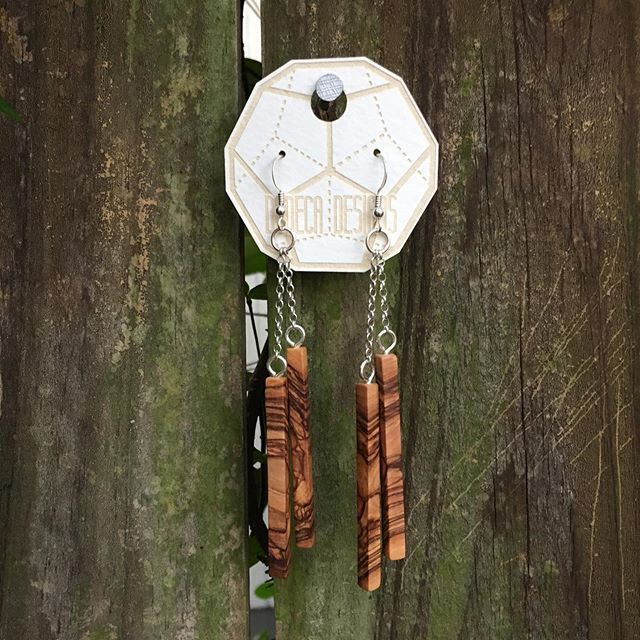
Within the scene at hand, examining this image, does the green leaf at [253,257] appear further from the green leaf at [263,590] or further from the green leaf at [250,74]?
the green leaf at [263,590]

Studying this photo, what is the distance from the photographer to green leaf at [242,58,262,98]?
739mm

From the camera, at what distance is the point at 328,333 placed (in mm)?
688

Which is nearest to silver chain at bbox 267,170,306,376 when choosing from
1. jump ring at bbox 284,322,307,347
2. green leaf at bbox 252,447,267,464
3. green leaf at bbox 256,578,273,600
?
jump ring at bbox 284,322,307,347

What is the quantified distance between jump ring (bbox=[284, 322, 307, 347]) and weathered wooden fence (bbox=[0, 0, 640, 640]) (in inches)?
0.9

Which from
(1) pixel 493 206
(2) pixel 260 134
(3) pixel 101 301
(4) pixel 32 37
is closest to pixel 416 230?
(1) pixel 493 206

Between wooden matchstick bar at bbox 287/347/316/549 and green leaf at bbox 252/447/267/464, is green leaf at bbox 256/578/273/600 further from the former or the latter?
wooden matchstick bar at bbox 287/347/316/549

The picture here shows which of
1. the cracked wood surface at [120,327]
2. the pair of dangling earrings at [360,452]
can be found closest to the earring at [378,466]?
the pair of dangling earrings at [360,452]

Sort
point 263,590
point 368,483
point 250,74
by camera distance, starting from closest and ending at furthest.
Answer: point 368,483 < point 250,74 < point 263,590

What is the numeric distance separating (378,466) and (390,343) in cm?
13

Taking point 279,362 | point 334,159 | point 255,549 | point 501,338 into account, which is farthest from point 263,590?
point 334,159

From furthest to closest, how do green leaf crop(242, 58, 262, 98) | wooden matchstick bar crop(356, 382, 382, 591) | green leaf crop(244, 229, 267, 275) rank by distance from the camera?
green leaf crop(244, 229, 267, 275)
green leaf crop(242, 58, 262, 98)
wooden matchstick bar crop(356, 382, 382, 591)

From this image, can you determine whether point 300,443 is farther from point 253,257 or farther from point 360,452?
point 253,257

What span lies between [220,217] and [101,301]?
6.0 inches

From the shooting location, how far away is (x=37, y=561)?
Result: 72cm
